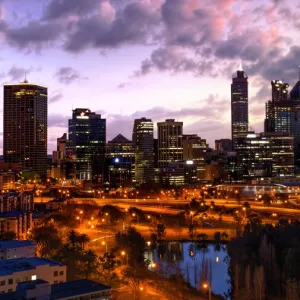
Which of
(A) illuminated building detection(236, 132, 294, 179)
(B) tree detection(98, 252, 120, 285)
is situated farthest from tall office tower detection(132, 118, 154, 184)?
(B) tree detection(98, 252, 120, 285)

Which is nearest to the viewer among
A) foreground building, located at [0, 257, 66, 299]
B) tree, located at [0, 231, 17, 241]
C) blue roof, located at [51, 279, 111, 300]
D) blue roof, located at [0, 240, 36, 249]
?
blue roof, located at [51, 279, 111, 300]

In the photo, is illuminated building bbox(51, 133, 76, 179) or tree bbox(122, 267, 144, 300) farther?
illuminated building bbox(51, 133, 76, 179)

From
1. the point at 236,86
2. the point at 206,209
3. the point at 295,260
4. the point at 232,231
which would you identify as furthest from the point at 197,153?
the point at 295,260

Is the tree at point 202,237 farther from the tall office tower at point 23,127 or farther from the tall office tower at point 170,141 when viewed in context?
the tall office tower at point 170,141

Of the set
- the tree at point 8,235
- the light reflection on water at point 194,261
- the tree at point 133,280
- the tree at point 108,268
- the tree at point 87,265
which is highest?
the tree at point 8,235

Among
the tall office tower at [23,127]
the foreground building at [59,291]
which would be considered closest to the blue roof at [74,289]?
the foreground building at [59,291]

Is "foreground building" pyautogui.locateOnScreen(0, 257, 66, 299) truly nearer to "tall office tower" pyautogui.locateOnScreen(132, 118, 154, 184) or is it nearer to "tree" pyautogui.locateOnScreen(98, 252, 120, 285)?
"tree" pyautogui.locateOnScreen(98, 252, 120, 285)
